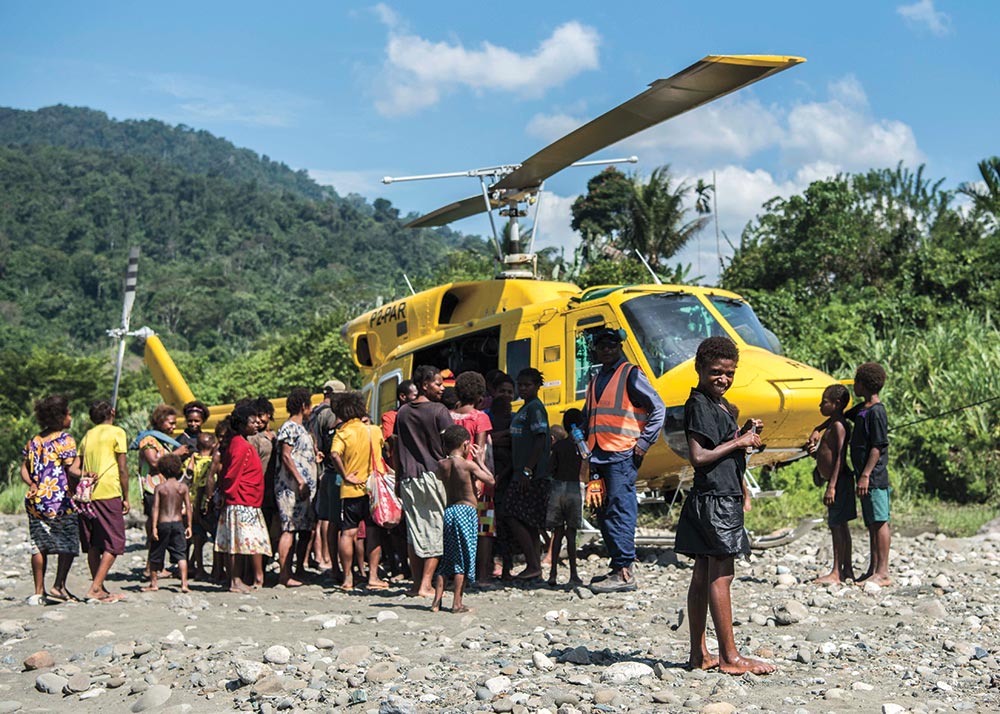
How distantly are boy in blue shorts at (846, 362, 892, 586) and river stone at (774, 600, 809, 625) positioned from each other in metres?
1.12

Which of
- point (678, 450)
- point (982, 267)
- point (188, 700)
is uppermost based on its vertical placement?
point (982, 267)

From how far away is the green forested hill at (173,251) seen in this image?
7944cm

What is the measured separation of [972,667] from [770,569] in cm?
368

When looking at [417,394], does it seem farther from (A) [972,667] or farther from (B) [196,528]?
A: (A) [972,667]

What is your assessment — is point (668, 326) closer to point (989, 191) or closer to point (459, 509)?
point (459, 509)

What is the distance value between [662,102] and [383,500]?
13.5ft

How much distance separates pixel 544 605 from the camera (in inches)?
302

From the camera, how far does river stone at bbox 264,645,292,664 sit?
5.90 meters

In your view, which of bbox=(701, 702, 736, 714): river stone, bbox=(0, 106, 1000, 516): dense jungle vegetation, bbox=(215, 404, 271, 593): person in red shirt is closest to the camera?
bbox=(701, 702, 736, 714): river stone

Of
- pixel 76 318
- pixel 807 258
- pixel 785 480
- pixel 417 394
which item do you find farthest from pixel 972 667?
pixel 76 318

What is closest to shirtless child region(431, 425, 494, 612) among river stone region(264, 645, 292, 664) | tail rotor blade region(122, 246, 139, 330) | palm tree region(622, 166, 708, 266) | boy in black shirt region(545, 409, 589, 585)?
boy in black shirt region(545, 409, 589, 585)

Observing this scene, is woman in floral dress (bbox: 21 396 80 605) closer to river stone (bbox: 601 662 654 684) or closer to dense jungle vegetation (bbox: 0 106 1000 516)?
river stone (bbox: 601 662 654 684)

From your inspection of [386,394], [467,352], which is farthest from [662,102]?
[386,394]

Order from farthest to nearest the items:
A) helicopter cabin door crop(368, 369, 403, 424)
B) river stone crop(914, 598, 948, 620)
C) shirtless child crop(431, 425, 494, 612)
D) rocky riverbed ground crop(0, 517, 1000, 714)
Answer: helicopter cabin door crop(368, 369, 403, 424), shirtless child crop(431, 425, 494, 612), river stone crop(914, 598, 948, 620), rocky riverbed ground crop(0, 517, 1000, 714)
